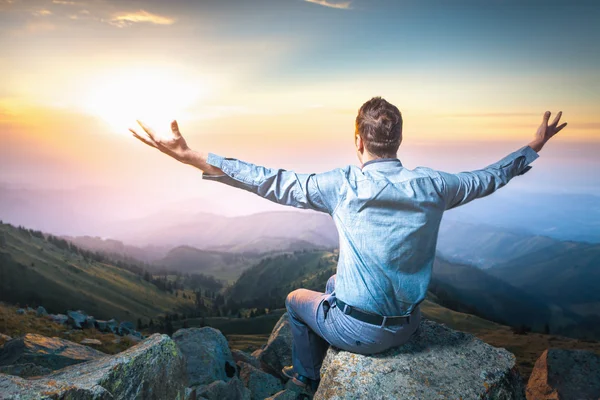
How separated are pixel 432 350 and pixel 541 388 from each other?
21.5ft

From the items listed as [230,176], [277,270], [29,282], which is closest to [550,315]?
[230,176]

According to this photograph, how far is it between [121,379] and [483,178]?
527 centimetres

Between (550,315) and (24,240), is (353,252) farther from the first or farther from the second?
(24,240)

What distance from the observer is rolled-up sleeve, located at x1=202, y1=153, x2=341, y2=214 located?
14.5 feet

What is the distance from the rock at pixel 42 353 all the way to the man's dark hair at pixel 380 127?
7741 millimetres

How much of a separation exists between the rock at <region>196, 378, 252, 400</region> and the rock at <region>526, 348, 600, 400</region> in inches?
281

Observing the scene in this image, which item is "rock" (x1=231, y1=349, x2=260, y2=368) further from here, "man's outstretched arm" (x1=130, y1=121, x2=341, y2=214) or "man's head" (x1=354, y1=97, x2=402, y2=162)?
"man's head" (x1=354, y1=97, x2=402, y2=162)

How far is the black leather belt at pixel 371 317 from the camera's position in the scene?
4.65 metres

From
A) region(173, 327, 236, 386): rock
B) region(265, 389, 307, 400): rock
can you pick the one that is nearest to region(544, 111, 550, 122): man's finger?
region(265, 389, 307, 400): rock

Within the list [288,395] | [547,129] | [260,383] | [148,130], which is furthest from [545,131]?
[260,383]

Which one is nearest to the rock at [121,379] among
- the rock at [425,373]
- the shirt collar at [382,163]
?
the rock at [425,373]

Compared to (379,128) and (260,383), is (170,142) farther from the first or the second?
(260,383)

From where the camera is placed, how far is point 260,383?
29.8 ft

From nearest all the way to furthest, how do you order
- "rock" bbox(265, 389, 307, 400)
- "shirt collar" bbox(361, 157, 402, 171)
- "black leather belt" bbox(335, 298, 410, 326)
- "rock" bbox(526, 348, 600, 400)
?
"shirt collar" bbox(361, 157, 402, 171) < "black leather belt" bbox(335, 298, 410, 326) < "rock" bbox(265, 389, 307, 400) < "rock" bbox(526, 348, 600, 400)
